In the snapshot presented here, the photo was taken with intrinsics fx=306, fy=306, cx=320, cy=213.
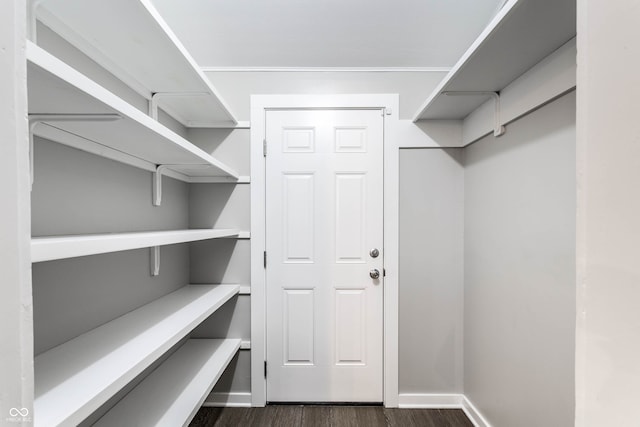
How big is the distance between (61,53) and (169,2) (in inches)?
30.8

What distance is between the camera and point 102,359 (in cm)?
97

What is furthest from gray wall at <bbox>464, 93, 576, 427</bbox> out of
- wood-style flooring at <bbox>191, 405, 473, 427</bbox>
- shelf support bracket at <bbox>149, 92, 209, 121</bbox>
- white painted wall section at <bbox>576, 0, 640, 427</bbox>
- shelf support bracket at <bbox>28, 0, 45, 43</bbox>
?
shelf support bracket at <bbox>28, 0, 45, 43</bbox>

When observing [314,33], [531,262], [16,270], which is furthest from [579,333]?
[314,33]

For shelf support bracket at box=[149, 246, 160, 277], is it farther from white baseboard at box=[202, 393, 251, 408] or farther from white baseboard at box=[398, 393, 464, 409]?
white baseboard at box=[398, 393, 464, 409]

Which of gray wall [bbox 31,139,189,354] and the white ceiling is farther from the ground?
the white ceiling

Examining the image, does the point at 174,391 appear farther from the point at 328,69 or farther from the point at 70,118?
the point at 328,69

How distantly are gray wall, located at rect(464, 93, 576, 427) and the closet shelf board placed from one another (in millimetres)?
1483

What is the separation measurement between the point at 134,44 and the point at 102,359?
1.14 m

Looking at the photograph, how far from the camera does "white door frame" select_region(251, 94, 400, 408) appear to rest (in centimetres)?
202

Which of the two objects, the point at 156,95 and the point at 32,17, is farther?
the point at 156,95

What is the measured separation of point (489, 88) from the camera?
152cm

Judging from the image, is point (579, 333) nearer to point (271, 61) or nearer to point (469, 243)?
point (469, 243)

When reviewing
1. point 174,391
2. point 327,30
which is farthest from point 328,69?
point 174,391

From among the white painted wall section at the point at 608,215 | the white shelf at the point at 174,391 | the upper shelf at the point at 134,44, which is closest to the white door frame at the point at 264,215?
the white shelf at the point at 174,391
